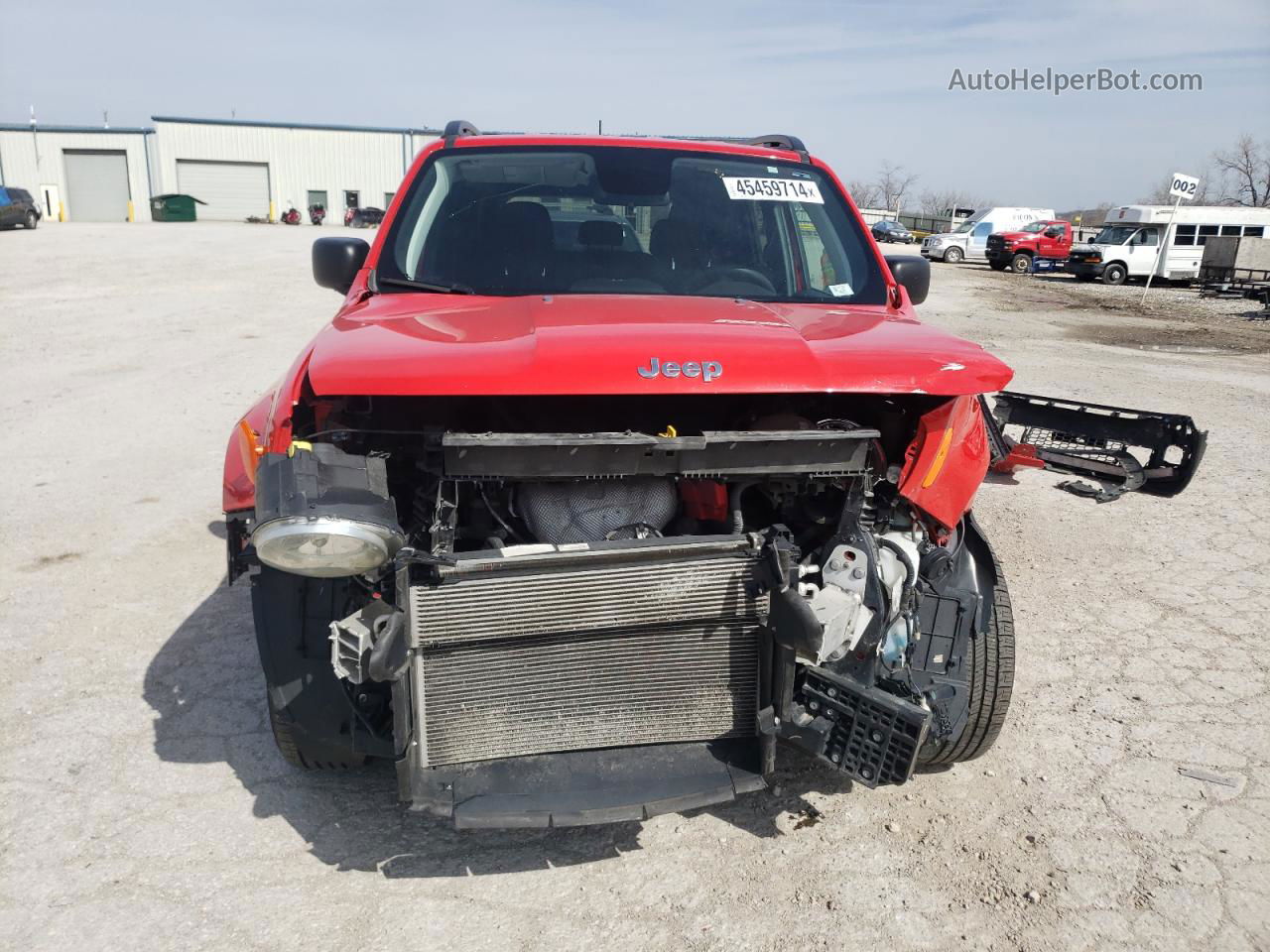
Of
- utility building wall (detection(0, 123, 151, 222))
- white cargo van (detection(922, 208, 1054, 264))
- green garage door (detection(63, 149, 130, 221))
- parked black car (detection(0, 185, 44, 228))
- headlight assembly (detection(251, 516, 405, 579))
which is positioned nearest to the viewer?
headlight assembly (detection(251, 516, 405, 579))

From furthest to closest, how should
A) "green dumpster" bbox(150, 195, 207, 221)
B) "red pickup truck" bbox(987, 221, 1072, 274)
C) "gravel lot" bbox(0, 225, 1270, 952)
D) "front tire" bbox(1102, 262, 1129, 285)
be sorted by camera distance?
1. "green dumpster" bbox(150, 195, 207, 221)
2. "red pickup truck" bbox(987, 221, 1072, 274)
3. "front tire" bbox(1102, 262, 1129, 285)
4. "gravel lot" bbox(0, 225, 1270, 952)

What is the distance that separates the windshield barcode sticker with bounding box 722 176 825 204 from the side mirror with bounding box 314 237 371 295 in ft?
4.76

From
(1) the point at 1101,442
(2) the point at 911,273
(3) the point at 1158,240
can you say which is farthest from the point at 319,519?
(3) the point at 1158,240

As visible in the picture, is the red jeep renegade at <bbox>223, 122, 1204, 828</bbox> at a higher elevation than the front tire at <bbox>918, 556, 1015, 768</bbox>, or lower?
higher

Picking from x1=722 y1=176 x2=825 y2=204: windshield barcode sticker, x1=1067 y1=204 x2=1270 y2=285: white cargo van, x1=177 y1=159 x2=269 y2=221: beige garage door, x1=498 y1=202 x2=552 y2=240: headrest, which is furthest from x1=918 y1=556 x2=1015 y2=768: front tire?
x1=177 y1=159 x2=269 y2=221: beige garage door

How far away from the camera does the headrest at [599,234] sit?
3.53m

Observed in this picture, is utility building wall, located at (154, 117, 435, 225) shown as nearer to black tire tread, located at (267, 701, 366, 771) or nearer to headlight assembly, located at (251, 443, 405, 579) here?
black tire tread, located at (267, 701, 366, 771)

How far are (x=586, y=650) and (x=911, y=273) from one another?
2238 mm

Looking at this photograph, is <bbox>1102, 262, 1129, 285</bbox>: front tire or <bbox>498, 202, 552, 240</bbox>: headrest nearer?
<bbox>498, 202, 552, 240</bbox>: headrest

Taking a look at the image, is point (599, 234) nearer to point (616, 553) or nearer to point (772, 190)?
point (772, 190)

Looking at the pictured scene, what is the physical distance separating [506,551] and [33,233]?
33.9m

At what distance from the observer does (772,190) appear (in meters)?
3.80

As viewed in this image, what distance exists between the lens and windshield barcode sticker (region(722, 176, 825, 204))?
3.76 meters

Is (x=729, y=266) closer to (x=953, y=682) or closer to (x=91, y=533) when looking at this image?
(x=953, y=682)
